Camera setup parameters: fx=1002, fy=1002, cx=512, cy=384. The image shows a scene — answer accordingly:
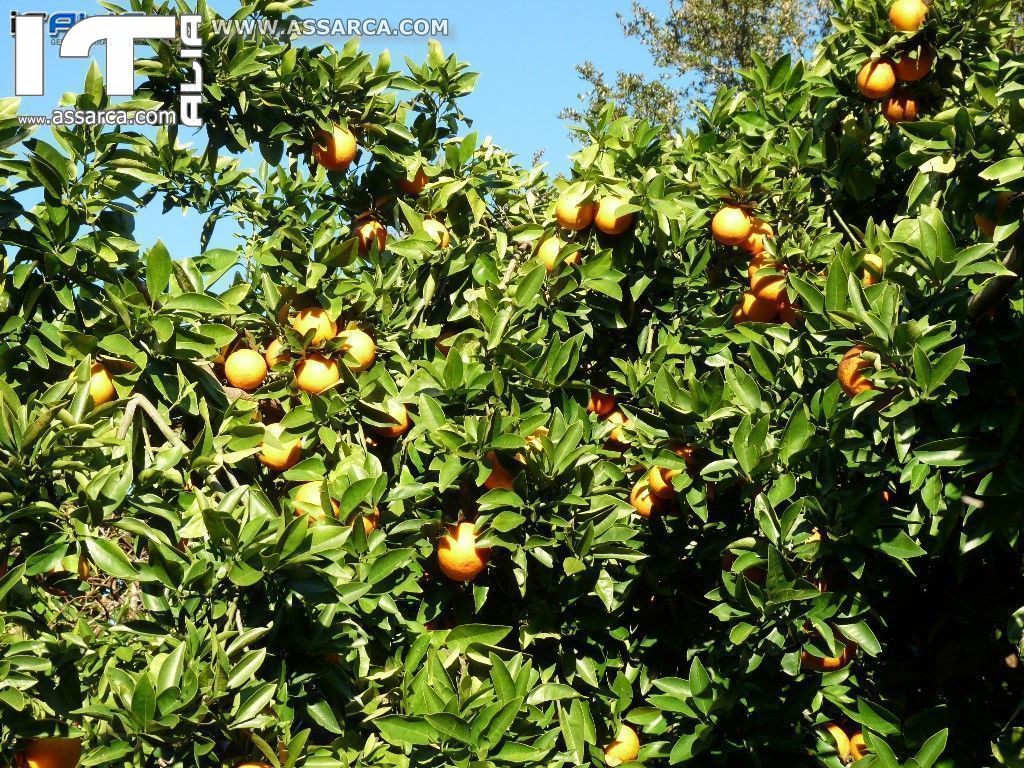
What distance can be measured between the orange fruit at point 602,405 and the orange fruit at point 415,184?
83cm

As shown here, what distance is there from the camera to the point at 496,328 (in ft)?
7.89

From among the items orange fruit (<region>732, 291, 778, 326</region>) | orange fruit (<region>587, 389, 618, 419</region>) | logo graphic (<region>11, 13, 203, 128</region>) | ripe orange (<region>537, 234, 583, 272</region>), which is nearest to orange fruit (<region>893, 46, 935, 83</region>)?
orange fruit (<region>732, 291, 778, 326</region>)

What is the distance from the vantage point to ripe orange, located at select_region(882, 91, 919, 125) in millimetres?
2939

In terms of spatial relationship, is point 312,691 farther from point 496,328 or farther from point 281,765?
point 496,328

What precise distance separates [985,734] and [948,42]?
6.21ft

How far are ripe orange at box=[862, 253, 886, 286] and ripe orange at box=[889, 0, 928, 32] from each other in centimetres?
80

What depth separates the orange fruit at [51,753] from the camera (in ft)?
6.16

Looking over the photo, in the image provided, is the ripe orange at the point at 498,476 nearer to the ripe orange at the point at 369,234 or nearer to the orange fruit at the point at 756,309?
the orange fruit at the point at 756,309

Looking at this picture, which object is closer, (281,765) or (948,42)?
(281,765)

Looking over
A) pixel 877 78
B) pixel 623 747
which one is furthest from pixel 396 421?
pixel 877 78

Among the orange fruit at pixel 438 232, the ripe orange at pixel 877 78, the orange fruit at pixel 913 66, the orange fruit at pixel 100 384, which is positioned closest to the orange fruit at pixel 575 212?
the orange fruit at pixel 438 232

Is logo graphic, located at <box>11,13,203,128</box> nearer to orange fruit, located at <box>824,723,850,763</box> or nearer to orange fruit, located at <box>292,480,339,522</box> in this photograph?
orange fruit, located at <box>292,480,339,522</box>

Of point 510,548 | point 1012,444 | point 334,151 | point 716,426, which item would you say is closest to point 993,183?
point 1012,444

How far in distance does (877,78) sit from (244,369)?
1966 mm
